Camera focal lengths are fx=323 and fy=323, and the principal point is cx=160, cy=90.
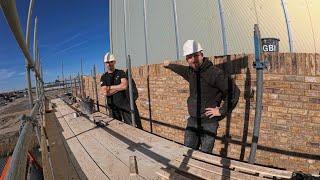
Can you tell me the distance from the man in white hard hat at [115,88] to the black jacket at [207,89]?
236 centimetres

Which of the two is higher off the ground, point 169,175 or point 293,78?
point 293,78

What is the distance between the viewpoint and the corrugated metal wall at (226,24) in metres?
6.33

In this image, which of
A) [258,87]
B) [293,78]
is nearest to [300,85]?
[293,78]

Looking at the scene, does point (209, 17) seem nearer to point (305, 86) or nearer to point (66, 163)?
point (305, 86)

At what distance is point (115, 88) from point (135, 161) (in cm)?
330

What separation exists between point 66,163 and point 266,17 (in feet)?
15.9

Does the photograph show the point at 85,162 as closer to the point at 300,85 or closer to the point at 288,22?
the point at 300,85

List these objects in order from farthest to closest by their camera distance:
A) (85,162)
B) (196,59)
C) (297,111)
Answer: (297,111) < (196,59) < (85,162)

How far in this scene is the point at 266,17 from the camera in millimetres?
6570

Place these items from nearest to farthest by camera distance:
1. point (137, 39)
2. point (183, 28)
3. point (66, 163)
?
point (66, 163)
point (183, 28)
point (137, 39)

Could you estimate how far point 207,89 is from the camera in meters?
4.11

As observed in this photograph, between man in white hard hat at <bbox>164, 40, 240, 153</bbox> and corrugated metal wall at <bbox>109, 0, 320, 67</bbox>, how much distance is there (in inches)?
109

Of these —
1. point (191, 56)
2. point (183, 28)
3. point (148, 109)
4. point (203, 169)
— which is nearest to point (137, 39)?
point (183, 28)

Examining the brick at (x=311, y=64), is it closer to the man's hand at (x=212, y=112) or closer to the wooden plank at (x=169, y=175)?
the man's hand at (x=212, y=112)
